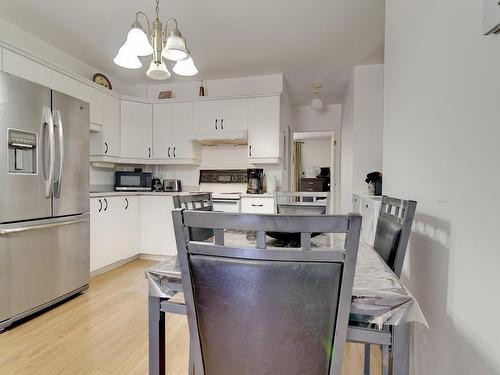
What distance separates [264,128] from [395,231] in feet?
8.85

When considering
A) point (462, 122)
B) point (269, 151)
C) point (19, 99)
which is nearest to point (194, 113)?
point (269, 151)

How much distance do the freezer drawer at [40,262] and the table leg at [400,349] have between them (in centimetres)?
241

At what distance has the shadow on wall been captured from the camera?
822mm

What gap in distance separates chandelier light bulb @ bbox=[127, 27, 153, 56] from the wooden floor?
4.43ft

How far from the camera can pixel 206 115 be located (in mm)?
3691

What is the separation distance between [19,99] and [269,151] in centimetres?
256

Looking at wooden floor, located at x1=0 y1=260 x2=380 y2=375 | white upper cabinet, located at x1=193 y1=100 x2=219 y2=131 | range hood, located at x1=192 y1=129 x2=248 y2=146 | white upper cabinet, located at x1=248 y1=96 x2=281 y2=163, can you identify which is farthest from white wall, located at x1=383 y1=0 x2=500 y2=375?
white upper cabinet, located at x1=193 y1=100 x2=219 y2=131

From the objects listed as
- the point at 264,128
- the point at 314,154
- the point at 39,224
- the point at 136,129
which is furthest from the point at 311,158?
the point at 39,224

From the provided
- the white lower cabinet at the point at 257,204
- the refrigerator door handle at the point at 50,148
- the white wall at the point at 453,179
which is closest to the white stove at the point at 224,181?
the white lower cabinet at the point at 257,204

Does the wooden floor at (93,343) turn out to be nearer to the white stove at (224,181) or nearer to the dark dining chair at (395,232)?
the dark dining chair at (395,232)

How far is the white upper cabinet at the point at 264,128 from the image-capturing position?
3.51m

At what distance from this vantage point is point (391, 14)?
1780 mm

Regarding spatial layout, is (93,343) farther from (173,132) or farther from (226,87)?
(226,87)

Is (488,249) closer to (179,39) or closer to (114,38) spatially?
(179,39)
